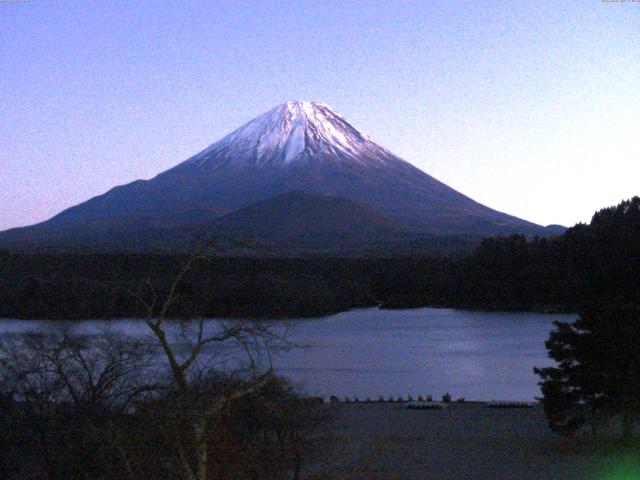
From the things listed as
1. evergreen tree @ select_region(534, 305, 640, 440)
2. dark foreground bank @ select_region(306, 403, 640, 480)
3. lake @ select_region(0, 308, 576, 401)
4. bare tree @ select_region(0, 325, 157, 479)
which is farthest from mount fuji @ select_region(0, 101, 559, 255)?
A: bare tree @ select_region(0, 325, 157, 479)

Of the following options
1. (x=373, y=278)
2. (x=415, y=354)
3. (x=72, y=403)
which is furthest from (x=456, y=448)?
(x=373, y=278)

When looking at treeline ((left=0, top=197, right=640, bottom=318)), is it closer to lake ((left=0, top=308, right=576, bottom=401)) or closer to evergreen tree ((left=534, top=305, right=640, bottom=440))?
lake ((left=0, top=308, right=576, bottom=401))

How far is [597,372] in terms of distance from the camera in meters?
8.72

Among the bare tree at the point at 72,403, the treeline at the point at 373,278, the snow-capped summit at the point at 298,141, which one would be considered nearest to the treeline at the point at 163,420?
the bare tree at the point at 72,403

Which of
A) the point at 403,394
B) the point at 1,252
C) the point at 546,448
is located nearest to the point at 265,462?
the point at 546,448

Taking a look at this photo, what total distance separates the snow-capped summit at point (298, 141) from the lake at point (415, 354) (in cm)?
3772

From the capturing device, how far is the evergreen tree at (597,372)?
8625 millimetres

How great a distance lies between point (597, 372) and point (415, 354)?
952cm

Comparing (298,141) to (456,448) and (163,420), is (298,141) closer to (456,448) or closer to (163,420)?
(456,448)

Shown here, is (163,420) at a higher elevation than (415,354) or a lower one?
higher

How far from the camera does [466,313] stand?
26.7 meters

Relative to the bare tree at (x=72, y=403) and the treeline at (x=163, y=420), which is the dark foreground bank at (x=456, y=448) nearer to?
the treeline at (x=163, y=420)

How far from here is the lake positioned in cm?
1448

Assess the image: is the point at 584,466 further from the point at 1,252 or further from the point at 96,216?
the point at 96,216
